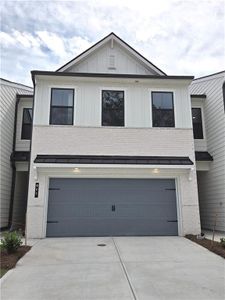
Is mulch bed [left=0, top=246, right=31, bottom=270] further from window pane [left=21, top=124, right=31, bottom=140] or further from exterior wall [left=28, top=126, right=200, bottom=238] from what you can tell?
window pane [left=21, top=124, right=31, bottom=140]

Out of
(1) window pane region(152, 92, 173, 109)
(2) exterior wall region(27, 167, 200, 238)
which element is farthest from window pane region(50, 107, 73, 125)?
(1) window pane region(152, 92, 173, 109)

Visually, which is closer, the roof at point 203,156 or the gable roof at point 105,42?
the roof at point 203,156

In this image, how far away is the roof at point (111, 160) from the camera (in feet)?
32.2

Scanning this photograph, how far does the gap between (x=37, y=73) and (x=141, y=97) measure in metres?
4.52

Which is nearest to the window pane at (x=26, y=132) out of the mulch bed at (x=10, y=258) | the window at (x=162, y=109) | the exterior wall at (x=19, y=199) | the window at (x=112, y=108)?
the exterior wall at (x=19, y=199)

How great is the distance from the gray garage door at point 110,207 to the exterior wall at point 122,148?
0.34 metres

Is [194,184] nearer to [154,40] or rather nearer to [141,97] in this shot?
[141,97]

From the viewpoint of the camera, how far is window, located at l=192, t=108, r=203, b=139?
1256 cm

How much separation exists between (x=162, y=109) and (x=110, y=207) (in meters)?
4.76

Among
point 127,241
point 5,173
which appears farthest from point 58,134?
point 127,241

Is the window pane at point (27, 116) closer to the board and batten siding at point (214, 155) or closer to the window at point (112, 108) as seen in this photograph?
the window at point (112, 108)

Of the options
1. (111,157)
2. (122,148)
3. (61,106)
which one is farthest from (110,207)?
(61,106)

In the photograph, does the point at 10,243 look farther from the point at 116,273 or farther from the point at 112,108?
the point at 112,108

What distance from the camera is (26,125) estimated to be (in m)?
12.9
